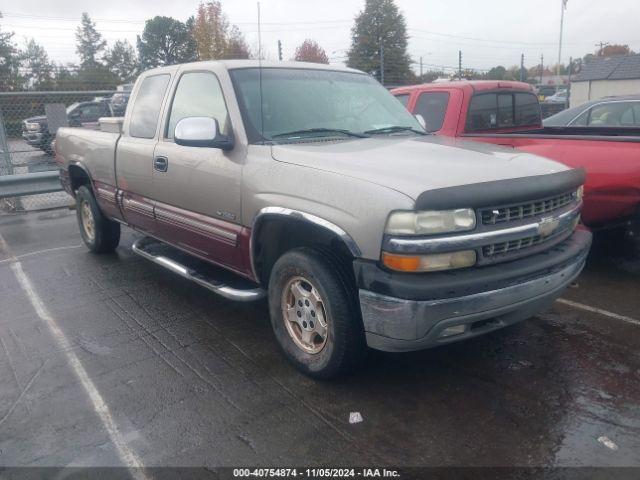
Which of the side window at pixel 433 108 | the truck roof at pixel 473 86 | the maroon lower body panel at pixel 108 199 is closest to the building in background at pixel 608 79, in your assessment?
the truck roof at pixel 473 86

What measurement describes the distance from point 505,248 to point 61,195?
9.82m

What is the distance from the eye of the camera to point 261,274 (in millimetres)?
4023

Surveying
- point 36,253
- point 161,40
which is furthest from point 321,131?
point 161,40

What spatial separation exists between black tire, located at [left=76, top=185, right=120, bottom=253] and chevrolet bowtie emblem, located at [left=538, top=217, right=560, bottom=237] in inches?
188

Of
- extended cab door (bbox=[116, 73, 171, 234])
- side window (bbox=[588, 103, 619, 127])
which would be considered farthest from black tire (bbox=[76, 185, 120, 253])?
side window (bbox=[588, 103, 619, 127])

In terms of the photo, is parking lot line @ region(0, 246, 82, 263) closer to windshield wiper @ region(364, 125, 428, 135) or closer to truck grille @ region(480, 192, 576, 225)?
windshield wiper @ region(364, 125, 428, 135)

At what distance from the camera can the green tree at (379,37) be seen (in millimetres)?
46250

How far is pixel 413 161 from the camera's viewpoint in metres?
3.41

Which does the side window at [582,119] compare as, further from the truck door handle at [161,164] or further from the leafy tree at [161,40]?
the leafy tree at [161,40]

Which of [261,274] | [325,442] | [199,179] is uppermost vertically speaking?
[199,179]

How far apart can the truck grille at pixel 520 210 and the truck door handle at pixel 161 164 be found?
2677 mm

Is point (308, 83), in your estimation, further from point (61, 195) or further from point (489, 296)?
point (61, 195)

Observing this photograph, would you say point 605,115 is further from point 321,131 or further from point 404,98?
point 321,131

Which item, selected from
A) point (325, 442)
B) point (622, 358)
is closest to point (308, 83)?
point (325, 442)
